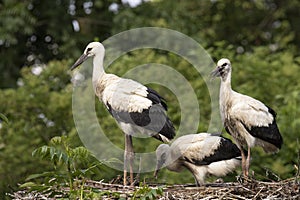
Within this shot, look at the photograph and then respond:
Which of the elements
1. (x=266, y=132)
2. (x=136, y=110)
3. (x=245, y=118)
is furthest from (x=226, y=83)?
(x=136, y=110)

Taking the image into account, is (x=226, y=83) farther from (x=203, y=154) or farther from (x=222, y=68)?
(x=203, y=154)

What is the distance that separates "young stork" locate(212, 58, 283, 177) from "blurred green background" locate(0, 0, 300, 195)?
5.21 feet

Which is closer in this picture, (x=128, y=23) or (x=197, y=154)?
(x=197, y=154)

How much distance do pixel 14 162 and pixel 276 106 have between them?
165 inches

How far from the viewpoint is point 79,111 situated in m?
12.1

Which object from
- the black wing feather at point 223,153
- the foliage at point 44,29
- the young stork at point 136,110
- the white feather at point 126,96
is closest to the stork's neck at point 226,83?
the black wing feather at point 223,153

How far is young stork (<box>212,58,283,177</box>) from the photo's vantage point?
8.08m

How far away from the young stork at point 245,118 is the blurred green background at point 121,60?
1587mm

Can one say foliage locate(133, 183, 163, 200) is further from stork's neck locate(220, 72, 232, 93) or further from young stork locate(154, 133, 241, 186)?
stork's neck locate(220, 72, 232, 93)

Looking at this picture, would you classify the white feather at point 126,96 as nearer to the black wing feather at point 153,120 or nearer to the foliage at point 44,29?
the black wing feather at point 153,120

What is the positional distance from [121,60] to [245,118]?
5.60 m

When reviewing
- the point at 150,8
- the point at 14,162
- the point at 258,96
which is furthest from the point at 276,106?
the point at 150,8

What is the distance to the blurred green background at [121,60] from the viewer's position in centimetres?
1171

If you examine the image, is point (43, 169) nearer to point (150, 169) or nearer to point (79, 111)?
point (79, 111)
